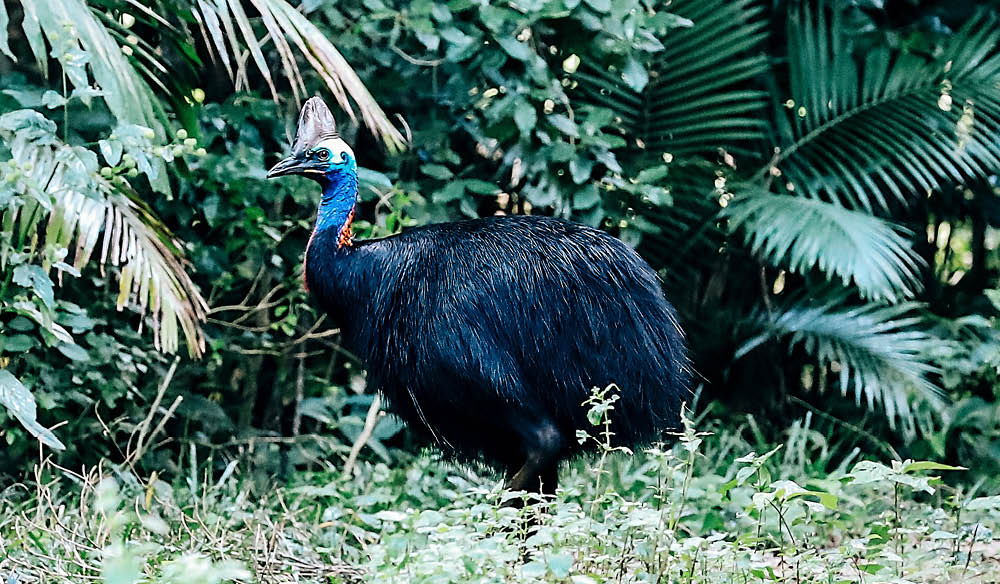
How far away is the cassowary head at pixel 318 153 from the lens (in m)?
3.66

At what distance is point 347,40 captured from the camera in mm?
4629

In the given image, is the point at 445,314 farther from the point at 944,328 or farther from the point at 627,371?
the point at 944,328

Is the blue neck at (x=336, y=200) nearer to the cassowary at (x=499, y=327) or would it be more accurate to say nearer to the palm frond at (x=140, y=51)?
the cassowary at (x=499, y=327)

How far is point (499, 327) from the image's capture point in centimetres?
347

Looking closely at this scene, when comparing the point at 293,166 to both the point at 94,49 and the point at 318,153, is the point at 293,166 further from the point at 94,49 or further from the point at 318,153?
the point at 94,49

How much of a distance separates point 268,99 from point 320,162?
1359mm

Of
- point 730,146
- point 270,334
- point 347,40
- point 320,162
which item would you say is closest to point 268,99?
point 347,40

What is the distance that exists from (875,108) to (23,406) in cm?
344

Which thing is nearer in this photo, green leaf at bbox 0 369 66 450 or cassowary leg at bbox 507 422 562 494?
green leaf at bbox 0 369 66 450

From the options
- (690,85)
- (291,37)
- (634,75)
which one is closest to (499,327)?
(291,37)

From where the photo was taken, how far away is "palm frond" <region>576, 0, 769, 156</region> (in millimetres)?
5133

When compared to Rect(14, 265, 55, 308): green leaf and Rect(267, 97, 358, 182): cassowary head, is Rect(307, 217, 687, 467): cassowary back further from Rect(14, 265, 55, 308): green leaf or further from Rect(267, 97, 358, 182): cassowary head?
Rect(14, 265, 55, 308): green leaf

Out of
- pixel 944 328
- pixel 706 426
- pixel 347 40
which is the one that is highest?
pixel 347 40

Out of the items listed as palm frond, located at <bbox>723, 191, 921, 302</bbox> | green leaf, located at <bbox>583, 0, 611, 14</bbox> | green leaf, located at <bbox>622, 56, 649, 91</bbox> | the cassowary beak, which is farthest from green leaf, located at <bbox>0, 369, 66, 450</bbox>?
palm frond, located at <bbox>723, 191, 921, 302</bbox>
